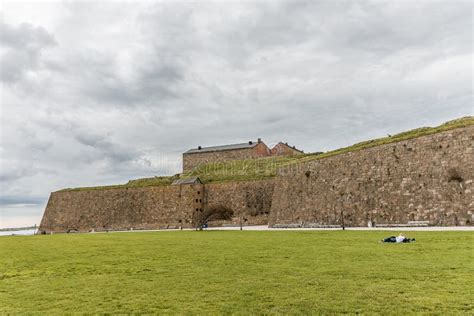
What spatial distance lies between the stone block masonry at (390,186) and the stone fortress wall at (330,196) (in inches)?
2.6

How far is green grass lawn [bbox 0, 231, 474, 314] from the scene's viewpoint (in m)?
6.27

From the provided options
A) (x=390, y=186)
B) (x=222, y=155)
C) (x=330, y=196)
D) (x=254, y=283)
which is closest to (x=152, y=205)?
(x=330, y=196)

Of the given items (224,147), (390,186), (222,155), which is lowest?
(390,186)

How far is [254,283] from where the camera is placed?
7988 millimetres

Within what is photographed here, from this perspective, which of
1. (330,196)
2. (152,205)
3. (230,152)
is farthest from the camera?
(230,152)

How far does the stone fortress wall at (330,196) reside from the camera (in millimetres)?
24516

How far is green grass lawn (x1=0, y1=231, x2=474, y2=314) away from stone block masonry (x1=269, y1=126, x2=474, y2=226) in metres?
12.8

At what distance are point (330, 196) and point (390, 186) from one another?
6.50 m

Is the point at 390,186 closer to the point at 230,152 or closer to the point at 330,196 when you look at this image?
the point at 330,196

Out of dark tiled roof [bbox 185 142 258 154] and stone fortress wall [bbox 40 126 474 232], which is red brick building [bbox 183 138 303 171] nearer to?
dark tiled roof [bbox 185 142 258 154]

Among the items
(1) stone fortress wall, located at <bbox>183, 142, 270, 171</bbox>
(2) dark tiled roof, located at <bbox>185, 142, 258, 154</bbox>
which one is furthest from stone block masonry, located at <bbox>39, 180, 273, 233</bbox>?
(2) dark tiled roof, located at <bbox>185, 142, 258, 154</bbox>

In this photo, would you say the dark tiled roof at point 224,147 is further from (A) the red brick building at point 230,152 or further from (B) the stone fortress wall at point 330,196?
(B) the stone fortress wall at point 330,196

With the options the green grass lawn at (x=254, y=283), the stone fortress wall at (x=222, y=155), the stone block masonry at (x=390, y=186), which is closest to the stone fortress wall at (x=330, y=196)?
the stone block masonry at (x=390, y=186)

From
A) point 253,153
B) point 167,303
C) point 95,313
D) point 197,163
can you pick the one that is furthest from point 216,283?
point 197,163
